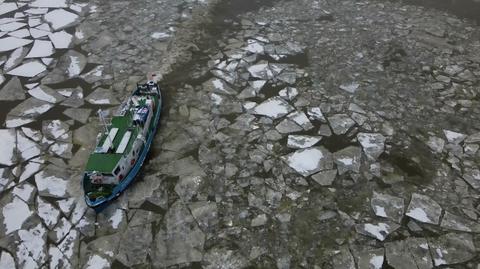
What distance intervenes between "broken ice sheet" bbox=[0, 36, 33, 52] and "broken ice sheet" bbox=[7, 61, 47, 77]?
2.70ft

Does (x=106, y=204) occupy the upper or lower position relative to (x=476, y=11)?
lower

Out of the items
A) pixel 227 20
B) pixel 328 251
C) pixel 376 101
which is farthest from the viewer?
pixel 227 20

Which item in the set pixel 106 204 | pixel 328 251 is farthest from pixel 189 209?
pixel 328 251

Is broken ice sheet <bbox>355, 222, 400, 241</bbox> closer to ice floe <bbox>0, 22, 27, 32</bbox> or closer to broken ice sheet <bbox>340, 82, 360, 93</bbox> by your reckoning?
broken ice sheet <bbox>340, 82, 360, 93</bbox>

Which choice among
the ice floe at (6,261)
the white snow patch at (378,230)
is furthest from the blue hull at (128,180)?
the white snow patch at (378,230)

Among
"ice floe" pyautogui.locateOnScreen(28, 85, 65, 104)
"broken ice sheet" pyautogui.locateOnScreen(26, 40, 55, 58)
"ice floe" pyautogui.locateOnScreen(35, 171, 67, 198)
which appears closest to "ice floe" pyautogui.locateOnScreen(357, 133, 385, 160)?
"ice floe" pyautogui.locateOnScreen(35, 171, 67, 198)

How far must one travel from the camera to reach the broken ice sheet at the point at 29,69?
775 centimetres

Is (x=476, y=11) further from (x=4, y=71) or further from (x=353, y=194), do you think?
(x=4, y=71)

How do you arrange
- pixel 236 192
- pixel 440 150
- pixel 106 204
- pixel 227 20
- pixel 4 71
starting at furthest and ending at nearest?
pixel 227 20, pixel 4 71, pixel 440 150, pixel 236 192, pixel 106 204

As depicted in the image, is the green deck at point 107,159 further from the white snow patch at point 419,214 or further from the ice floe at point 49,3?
the ice floe at point 49,3

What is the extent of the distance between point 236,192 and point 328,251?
1.46 metres

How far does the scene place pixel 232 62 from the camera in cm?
805

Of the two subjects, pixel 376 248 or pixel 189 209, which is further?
pixel 189 209

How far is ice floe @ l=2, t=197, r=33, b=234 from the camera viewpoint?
17.1 feet
